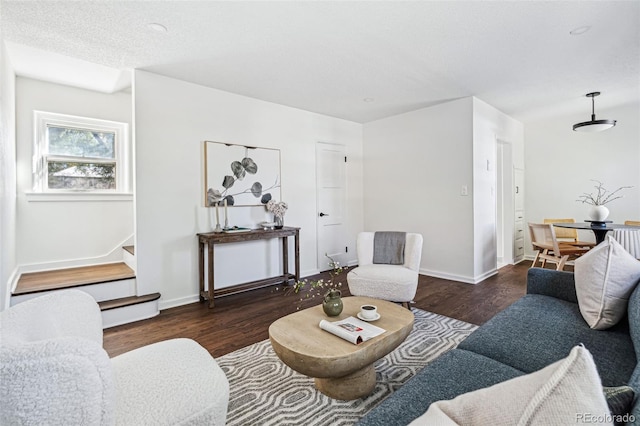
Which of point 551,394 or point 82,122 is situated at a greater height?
point 82,122

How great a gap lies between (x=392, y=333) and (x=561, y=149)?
18.5 ft

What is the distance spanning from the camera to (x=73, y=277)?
3.37 meters

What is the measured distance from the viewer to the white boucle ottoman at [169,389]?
108 cm

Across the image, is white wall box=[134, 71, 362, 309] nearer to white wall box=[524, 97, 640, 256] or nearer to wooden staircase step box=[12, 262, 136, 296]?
wooden staircase step box=[12, 262, 136, 296]

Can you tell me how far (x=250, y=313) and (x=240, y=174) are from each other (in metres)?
1.78

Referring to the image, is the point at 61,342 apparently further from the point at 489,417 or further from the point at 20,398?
the point at 489,417

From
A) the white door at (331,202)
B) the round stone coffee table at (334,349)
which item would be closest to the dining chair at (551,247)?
the white door at (331,202)

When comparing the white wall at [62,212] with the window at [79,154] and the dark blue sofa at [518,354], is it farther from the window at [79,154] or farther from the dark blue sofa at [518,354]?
the dark blue sofa at [518,354]

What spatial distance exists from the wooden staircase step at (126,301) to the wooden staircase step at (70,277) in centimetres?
22

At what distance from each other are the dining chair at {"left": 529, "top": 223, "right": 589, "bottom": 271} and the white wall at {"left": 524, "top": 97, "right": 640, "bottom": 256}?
1.26 metres

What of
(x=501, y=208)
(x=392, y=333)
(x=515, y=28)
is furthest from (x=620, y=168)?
(x=392, y=333)

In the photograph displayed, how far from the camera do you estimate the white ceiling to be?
2.22 metres

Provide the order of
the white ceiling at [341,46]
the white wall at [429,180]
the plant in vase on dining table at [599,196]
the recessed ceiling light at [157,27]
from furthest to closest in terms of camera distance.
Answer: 1. the plant in vase on dining table at [599,196]
2. the white wall at [429,180]
3. the recessed ceiling light at [157,27]
4. the white ceiling at [341,46]

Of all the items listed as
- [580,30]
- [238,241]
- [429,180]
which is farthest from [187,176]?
[580,30]
